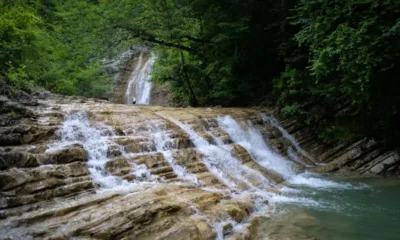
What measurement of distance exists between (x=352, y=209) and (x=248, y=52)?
11107mm

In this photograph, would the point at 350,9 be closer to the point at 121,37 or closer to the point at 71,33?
the point at 121,37

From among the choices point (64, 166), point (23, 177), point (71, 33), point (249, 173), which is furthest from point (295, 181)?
point (71, 33)

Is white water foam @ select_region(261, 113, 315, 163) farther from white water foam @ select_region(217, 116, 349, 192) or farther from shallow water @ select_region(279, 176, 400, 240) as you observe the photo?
shallow water @ select_region(279, 176, 400, 240)

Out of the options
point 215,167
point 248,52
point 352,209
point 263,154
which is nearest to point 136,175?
point 215,167

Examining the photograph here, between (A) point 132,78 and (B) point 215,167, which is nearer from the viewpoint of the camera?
(B) point 215,167

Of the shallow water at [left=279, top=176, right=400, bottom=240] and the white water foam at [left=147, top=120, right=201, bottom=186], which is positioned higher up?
the white water foam at [left=147, top=120, right=201, bottom=186]

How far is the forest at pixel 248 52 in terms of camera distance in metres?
9.80

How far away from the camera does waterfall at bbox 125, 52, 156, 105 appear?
25.4 m

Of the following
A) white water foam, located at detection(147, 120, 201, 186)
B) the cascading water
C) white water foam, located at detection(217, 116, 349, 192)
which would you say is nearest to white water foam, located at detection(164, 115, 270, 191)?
the cascading water

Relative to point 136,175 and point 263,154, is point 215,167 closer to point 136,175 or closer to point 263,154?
point 136,175

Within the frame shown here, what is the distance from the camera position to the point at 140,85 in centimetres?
2658

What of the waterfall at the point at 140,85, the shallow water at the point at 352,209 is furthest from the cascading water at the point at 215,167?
the waterfall at the point at 140,85

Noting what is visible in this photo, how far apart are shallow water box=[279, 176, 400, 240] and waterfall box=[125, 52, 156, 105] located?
16.7 m

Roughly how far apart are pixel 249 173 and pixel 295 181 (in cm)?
167
